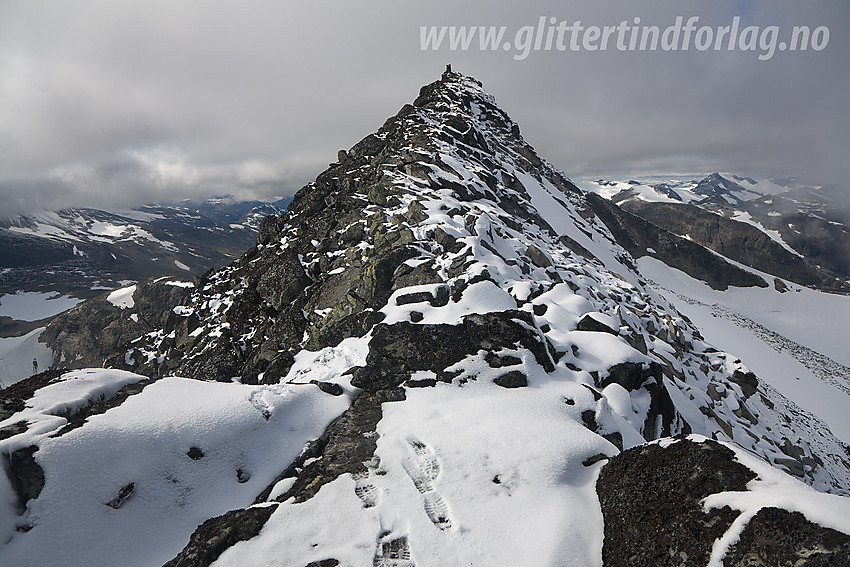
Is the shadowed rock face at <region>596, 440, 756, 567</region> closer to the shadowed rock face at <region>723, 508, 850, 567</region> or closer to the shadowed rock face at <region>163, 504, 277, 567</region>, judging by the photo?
the shadowed rock face at <region>723, 508, 850, 567</region>

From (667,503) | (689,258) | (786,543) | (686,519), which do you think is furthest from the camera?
(689,258)

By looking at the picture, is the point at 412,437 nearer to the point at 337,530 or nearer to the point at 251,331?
the point at 337,530

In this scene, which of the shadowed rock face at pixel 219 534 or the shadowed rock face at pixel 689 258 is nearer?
the shadowed rock face at pixel 219 534

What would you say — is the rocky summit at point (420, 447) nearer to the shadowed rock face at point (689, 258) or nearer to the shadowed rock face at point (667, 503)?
the shadowed rock face at point (667, 503)

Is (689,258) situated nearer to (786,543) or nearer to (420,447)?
(420,447)

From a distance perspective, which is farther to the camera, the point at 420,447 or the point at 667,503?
the point at 420,447

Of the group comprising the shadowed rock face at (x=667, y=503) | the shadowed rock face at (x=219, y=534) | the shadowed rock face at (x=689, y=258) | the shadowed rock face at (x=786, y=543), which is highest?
the shadowed rock face at (x=689, y=258)

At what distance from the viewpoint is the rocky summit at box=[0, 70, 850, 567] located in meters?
6.48

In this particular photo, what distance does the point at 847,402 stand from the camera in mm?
42750

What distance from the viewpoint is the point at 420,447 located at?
9.35 metres

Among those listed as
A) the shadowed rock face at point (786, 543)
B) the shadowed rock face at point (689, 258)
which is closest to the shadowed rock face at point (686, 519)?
the shadowed rock face at point (786, 543)

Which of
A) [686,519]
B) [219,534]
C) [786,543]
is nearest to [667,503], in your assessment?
[686,519]

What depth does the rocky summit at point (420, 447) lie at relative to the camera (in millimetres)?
6477

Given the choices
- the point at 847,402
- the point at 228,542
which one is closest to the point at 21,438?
the point at 228,542
